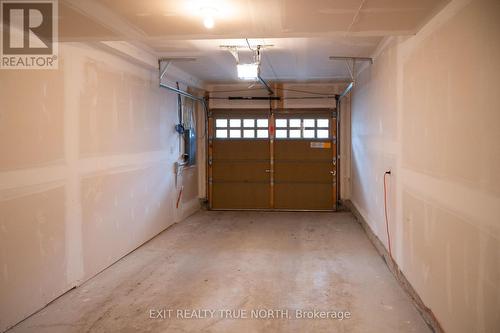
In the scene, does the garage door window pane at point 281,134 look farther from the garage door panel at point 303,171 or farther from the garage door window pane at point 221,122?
the garage door window pane at point 221,122

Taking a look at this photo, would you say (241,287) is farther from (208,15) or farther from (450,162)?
(208,15)

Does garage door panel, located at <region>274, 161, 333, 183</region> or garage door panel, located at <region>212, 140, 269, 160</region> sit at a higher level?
garage door panel, located at <region>212, 140, 269, 160</region>

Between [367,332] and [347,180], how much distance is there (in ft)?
17.3

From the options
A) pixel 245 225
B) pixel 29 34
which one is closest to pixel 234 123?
pixel 245 225

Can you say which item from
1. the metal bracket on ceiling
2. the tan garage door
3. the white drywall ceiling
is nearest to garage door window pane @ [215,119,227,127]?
the tan garage door

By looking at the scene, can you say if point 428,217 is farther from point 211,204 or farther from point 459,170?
point 211,204

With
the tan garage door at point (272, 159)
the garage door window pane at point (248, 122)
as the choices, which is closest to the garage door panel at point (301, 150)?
the tan garage door at point (272, 159)

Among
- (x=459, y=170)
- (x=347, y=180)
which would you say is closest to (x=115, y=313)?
(x=459, y=170)

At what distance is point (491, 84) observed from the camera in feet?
6.25

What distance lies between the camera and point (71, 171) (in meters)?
3.53

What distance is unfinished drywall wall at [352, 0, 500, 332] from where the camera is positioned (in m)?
1.94

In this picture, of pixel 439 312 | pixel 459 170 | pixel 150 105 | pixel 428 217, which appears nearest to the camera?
pixel 459 170

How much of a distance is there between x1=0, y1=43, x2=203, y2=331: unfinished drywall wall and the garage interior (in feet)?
0.05

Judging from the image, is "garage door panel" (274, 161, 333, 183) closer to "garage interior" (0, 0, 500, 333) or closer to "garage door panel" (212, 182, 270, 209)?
"garage door panel" (212, 182, 270, 209)
